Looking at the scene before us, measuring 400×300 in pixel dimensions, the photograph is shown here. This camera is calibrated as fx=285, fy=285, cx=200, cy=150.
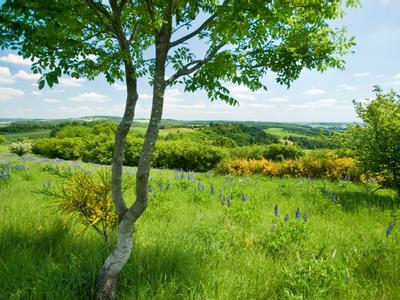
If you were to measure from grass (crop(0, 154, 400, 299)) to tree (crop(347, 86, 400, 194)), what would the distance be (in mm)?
2356

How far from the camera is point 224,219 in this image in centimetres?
540

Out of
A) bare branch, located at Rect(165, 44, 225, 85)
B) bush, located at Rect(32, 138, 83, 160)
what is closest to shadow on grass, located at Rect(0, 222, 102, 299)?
bare branch, located at Rect(165, 44, 225, 85)

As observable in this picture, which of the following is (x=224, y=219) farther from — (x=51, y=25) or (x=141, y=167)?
(x=51, y=25)

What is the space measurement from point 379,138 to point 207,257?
6.71m

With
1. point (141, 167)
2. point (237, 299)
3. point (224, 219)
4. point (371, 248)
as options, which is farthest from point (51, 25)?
point (371, 248)

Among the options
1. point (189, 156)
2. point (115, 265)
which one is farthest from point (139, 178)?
point (189, 156)

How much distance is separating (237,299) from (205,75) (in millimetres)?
2244

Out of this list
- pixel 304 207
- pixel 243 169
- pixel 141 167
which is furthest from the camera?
pixel 243 169

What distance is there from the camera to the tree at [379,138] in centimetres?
763

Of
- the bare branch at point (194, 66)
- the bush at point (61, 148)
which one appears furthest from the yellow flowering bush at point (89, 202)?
the bush at point (61, 148)

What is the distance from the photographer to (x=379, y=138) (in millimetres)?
7906

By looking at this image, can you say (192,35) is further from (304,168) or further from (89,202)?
(304,168)

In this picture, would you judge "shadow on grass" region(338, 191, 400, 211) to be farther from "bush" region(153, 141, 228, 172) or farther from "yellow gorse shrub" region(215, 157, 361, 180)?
"bush" region(153, 141, 228, 172)

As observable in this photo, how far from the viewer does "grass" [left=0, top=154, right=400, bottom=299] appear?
291cm
